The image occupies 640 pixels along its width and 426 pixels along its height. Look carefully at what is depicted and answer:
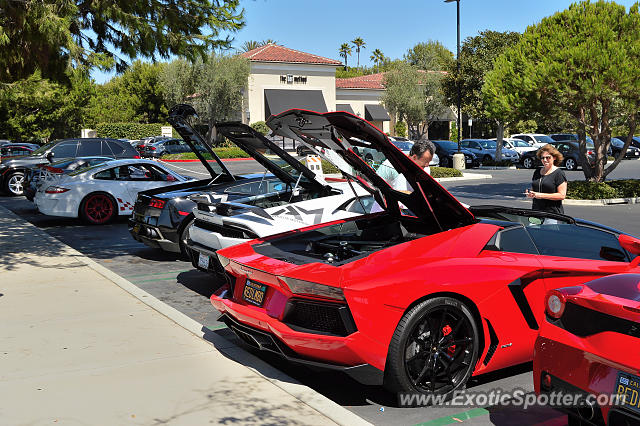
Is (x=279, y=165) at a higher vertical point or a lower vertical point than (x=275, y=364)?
higher

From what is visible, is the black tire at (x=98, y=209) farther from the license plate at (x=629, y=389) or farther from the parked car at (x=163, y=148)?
the parked car at (x=163, y=148)

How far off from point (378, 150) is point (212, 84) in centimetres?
4899

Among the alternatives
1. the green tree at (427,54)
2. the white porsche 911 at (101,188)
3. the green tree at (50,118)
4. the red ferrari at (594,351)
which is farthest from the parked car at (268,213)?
the green tree at (427,54)

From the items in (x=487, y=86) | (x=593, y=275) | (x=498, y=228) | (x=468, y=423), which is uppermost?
(x=487, y=86)

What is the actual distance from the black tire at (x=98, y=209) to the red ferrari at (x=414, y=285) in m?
9.25

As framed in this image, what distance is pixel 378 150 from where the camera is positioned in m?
5.06

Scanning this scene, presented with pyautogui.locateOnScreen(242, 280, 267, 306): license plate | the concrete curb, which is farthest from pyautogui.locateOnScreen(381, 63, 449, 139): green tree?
pyautogui.locateOnScreen(242, 280, 267, 306): license plate

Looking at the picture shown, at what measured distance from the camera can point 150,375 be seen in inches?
195

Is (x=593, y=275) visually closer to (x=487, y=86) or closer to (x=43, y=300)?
(x=43, y=300)

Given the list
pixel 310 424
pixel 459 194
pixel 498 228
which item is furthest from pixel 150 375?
pixel 459 194

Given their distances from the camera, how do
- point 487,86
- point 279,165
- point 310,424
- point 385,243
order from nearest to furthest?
point 310,424, point 385,243, point 279,165, point 487,86

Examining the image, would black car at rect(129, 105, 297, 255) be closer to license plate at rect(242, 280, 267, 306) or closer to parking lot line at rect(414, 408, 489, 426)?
license plate at rect(242, 280, 267, 306)

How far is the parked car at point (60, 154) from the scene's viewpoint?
2006 centimetres

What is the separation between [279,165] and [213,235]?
1.86m
